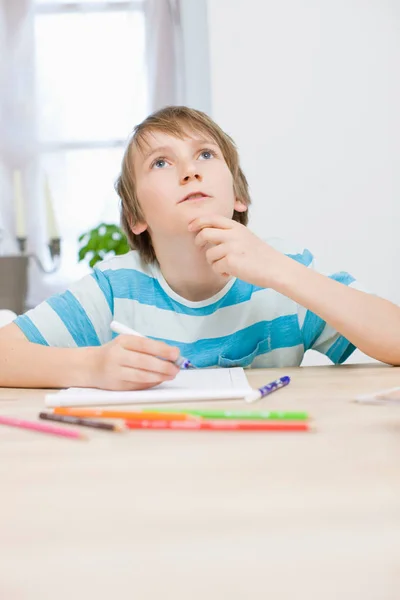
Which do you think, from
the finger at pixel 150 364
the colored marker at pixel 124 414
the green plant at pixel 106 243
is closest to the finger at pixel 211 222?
the finger at pixel 150 364

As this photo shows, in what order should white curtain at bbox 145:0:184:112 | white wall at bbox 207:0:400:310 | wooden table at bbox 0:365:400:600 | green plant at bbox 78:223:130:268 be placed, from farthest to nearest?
white curtain at bbox 145:0:184:112, green plant at bbox 78:223:130:268, white wall at bbox 207:0:400:310, wooden table at bbox 0:365:400:600

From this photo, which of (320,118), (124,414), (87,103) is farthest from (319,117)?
(124,414)

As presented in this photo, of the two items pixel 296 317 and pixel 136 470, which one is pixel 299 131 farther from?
pixel 136 470

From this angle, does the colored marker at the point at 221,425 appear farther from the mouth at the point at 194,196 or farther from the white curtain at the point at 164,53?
the white curtain at the point at 164,53

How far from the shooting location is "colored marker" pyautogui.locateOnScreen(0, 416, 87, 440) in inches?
22.1

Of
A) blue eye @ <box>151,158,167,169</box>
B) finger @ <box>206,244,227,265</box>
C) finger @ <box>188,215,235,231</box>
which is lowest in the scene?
finger @ <box>206,244,227,265</box>

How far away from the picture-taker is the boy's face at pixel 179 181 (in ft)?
3.56

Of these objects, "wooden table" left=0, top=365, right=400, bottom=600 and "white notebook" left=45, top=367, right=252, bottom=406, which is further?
"white notebook" left=45, top=367, right=252, bottom=406

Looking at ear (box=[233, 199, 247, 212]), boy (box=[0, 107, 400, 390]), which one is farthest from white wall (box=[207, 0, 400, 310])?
boy (box=[0, 107, 400, 390])

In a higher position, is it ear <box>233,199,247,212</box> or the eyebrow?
the eyebrow

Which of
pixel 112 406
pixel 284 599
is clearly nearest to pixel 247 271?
pixel 112 406

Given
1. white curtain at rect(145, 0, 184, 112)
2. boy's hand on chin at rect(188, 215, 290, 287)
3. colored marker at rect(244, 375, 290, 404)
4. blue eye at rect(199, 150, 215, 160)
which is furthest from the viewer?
white curtain at rect(145, 0, 184, 112)

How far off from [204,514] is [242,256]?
0.60 metres

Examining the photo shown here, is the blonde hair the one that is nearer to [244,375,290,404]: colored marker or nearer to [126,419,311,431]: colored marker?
[244,375,290,404]: colored marker
